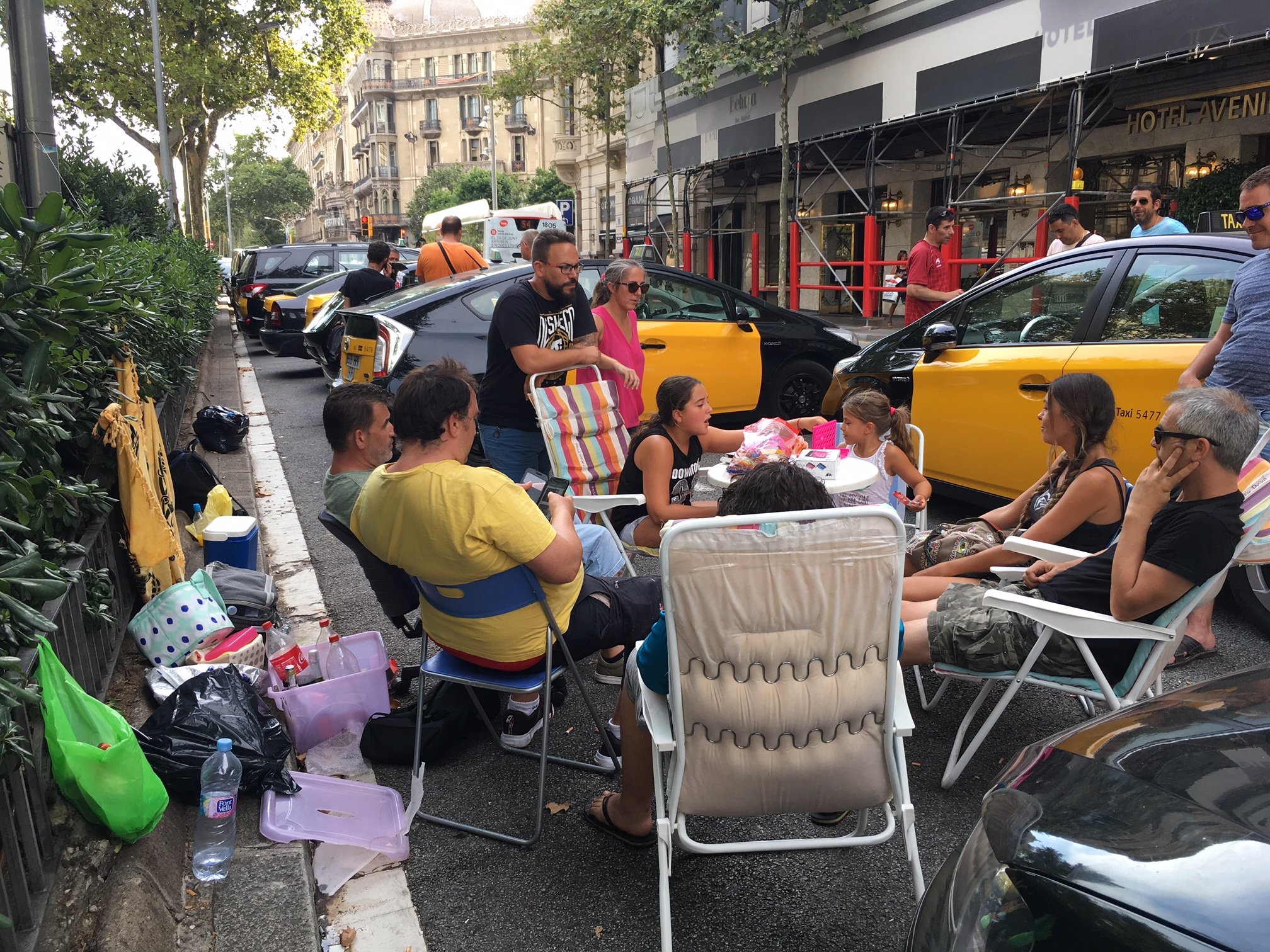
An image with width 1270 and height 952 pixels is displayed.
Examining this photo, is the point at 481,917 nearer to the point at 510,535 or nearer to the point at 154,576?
the point at 510,535

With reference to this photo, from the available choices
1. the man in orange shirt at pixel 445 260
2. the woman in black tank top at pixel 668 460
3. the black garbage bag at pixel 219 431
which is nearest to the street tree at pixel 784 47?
the man in orange shirt at pixel 445 260

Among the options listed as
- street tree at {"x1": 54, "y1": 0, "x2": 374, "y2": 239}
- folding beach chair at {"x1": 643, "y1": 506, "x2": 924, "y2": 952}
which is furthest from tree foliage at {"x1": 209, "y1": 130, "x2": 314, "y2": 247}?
folding beach chair at {"x1": 643, "y1": 506, "x2": 924, "y2": 952}

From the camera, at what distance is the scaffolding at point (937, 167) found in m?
13.3

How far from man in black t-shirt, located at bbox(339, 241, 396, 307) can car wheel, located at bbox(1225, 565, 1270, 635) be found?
28.1ft

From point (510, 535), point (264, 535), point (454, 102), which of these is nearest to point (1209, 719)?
point (510, 535)

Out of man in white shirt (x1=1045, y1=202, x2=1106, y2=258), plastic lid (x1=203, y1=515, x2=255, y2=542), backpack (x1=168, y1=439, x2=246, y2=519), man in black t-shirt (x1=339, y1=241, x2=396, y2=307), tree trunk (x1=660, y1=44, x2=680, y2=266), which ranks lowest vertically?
plastic lid (x1=203, y1=515, x2=255, y2=542)

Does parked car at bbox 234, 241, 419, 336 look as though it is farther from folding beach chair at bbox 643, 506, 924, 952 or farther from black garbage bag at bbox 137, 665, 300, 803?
folding beach chair at bbox 643, 506, 924, 952

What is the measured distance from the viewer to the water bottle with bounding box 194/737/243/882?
9.27 feet

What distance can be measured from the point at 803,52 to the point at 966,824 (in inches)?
759

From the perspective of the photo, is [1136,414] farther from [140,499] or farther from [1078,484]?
[140,499]

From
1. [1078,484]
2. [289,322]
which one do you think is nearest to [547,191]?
[289,322]

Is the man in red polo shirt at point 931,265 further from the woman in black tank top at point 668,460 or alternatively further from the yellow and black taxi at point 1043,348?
the woman in black tank top at point 668,460

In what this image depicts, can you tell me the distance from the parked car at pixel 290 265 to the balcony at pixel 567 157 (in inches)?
1018

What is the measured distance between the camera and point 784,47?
62.8 ft
